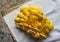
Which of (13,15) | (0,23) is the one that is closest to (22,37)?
(13,15)

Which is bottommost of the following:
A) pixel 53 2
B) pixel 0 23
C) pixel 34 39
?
pixel 34 39

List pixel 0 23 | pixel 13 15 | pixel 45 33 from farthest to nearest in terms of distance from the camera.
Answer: pixel 0 23
pixel 13 15
pixel 45 33

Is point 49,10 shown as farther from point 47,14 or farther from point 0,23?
point 0,23

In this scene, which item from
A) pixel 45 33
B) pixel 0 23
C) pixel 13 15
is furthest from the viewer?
pixel 0 23

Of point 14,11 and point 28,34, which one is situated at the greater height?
point 14,11

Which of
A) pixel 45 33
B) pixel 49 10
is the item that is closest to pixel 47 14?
pixel 49 10

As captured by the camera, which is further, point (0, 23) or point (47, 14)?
point (0, 23)
